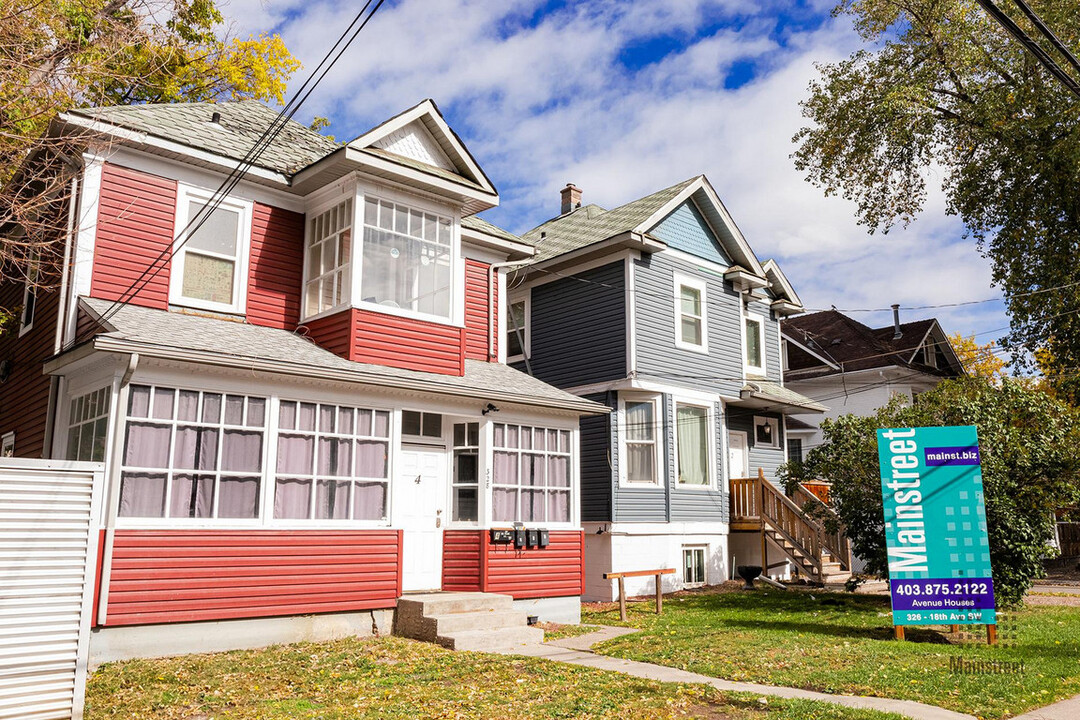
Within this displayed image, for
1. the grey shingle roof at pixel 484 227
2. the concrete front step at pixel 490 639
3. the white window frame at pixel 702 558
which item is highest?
the grey shingle roof at pixel 484 227

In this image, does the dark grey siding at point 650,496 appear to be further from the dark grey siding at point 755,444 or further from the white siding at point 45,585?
the white siding at point 45,585

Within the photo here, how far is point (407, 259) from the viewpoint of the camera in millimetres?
13562

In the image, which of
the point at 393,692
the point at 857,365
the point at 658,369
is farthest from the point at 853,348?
the point at 393,692

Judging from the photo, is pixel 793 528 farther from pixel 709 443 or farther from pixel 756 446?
pixel 756 446

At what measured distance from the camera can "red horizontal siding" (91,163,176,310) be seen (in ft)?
39.0

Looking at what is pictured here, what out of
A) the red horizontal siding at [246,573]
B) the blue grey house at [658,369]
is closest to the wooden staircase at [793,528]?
the blue grey house at [658,369]

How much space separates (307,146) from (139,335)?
656 centimetres

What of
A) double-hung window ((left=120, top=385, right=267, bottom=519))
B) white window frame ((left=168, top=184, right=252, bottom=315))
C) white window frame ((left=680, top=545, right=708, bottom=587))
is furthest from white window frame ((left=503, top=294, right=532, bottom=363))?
double-hung window ((left=120, top=385, right=267, bottom=519))

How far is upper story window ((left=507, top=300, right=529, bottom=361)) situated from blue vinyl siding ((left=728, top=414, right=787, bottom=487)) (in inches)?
225

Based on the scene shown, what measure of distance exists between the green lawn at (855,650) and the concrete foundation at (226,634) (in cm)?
333

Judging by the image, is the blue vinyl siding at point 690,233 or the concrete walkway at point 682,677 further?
the blue vinyl siding at point 690,233

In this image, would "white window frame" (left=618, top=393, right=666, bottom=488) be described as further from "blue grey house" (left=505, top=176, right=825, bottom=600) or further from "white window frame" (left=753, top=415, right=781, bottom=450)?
"white window frame" (left=753, top=415, right=781, bottom=450)

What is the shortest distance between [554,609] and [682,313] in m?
8.87

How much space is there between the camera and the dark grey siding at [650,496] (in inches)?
720
